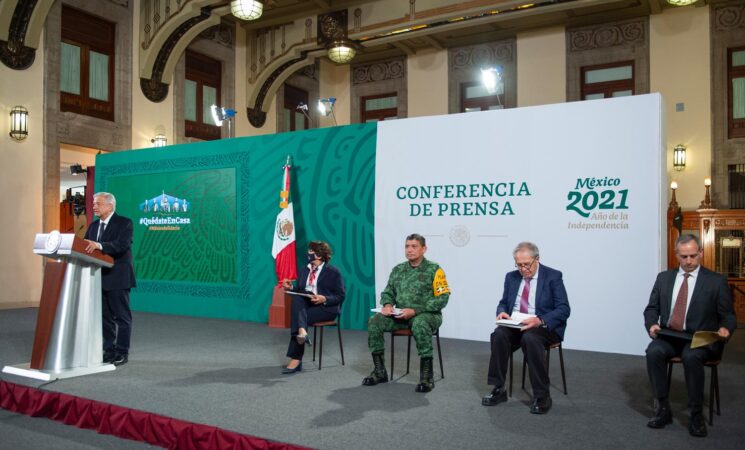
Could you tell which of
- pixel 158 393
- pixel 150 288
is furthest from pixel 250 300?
pixel 158 393

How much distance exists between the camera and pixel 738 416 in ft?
11.0

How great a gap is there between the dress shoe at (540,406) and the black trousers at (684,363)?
1.81 feet

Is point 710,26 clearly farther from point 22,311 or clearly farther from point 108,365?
point 22,311

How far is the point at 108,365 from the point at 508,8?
7.75 m

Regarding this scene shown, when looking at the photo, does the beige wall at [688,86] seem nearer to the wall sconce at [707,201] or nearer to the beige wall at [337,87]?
the wall sconce at [707,201]

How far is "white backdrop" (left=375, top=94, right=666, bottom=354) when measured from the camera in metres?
5.15

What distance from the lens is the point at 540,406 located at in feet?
11.2

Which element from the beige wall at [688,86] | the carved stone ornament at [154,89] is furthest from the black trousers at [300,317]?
the beige wall at [688,86]

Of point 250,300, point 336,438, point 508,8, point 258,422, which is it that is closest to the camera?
point 336,438

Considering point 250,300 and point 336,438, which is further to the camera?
point 250,300

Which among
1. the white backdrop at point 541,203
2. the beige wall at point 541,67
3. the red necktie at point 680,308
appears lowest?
the red necktie at point 680,308

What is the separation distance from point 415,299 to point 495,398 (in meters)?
0.85

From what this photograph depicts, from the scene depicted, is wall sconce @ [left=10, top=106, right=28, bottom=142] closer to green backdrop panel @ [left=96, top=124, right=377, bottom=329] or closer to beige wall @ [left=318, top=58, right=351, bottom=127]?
green backdrop panel @ [left=96, top=124, right=377, bottom=329]

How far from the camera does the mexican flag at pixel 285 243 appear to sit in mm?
6570
